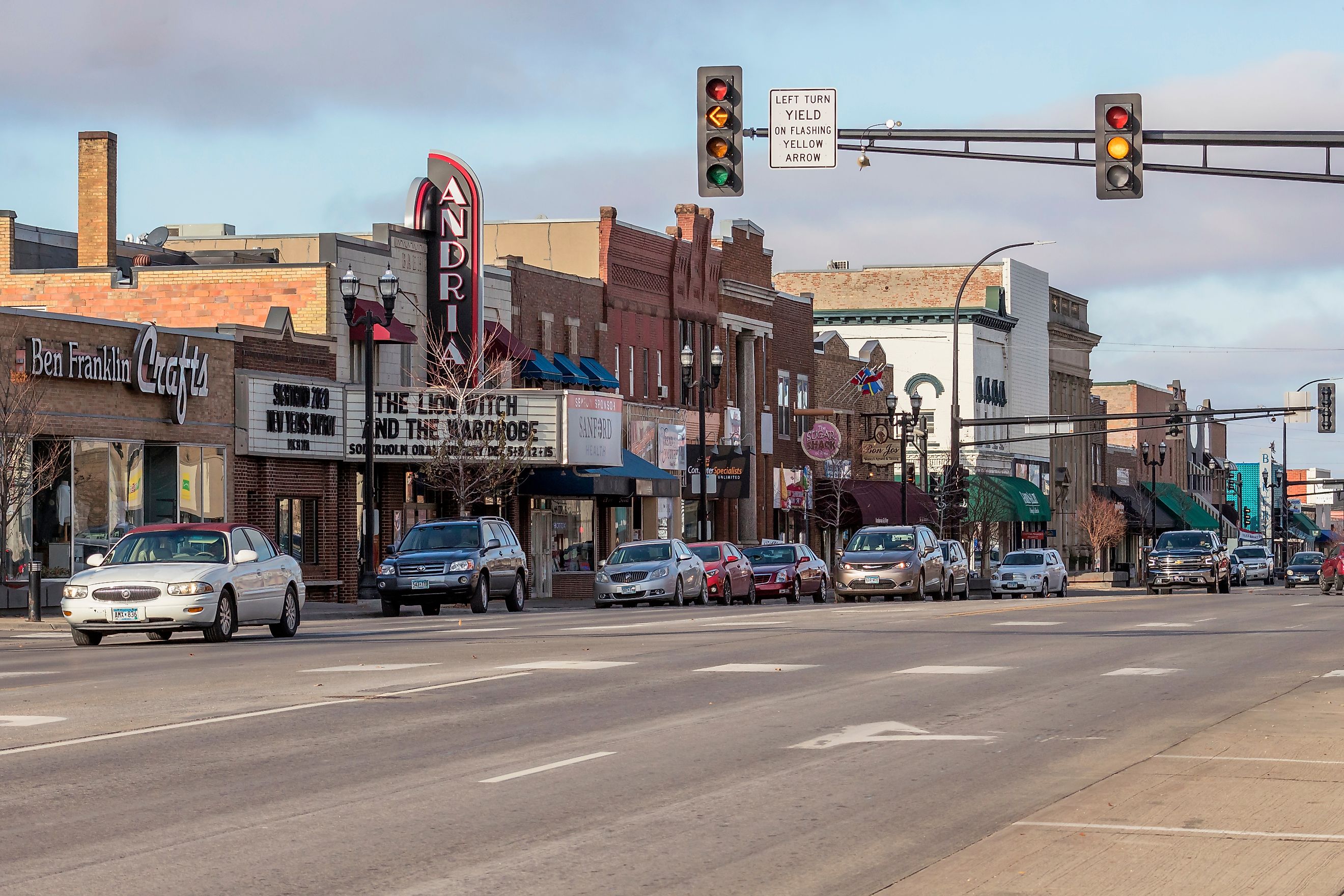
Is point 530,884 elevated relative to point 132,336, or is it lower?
lower

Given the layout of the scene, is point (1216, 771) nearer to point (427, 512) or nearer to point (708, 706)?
point (708, 706)

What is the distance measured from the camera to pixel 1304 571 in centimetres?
7556

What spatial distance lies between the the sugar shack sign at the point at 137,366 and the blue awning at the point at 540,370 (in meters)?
12.0

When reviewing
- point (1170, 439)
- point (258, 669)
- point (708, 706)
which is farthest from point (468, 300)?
point (1170, 439)

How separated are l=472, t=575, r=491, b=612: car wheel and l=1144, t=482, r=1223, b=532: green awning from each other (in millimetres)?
A: 86475

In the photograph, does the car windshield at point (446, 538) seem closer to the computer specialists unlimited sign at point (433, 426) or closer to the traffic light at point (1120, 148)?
the computer specialists unlimited sign at point (433, 426)

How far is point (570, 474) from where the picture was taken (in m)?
52.6

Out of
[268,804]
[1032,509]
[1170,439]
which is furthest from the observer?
[1170,439]

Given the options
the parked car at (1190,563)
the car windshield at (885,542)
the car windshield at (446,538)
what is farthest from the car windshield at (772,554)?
the parked car at (1190,563)

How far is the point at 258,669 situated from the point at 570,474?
107 ft

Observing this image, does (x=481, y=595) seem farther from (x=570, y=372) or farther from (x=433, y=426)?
(x=570, y=372)

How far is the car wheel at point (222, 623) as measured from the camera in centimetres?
2492

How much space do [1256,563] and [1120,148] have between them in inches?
2536

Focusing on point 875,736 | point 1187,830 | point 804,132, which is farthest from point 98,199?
point 1187,830
